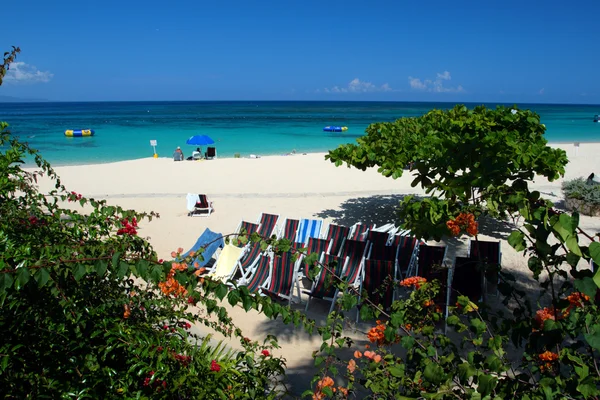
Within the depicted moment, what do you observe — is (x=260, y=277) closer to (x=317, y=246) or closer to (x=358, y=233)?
(x=317, y=246)

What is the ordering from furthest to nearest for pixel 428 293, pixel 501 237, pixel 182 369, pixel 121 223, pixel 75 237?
pixel 501 237 → pixel 121 223 → pixel 75 237 → pixel 428 293 → pixel 182 369

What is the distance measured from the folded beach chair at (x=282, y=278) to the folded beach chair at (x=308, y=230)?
164cm

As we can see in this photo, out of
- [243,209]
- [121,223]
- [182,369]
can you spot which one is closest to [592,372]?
[182,369]

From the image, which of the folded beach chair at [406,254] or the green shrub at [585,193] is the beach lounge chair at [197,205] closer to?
the folded beach chair at [406,254]

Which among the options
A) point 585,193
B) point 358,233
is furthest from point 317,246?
point 585,193

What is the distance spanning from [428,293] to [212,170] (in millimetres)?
14984

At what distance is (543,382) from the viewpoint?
167 centimetres

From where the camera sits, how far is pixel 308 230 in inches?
279

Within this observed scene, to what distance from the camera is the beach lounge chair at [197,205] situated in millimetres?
9336

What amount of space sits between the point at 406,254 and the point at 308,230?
70.3 inches

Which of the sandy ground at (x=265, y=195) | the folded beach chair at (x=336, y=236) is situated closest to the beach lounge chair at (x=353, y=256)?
the folded beach chair at (x=336, y=236)

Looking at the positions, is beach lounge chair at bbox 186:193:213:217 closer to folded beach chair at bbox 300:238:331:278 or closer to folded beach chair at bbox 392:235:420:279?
folded beach chair at bbox 300:238:331:278

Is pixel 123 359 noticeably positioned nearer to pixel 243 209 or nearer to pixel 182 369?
pixel 182 369

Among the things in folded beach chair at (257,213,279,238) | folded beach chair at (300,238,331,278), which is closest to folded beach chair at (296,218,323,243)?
folded beach chair at (257,213,279,238)
